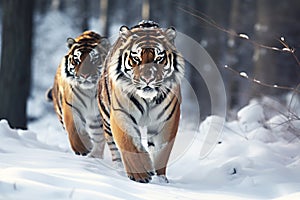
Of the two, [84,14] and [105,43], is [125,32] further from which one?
[84,14]

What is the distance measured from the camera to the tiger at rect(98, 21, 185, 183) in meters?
4.78

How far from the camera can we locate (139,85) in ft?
15.6

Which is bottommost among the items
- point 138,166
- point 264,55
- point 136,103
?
point 138,166

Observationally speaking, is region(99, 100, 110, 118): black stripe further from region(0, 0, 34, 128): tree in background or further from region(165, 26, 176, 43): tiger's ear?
region(0, 0, 34, 128): tree in background

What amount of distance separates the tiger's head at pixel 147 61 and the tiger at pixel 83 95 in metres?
0.85

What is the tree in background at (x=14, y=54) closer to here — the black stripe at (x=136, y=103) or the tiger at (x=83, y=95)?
the tiger at (x=83, y=95)

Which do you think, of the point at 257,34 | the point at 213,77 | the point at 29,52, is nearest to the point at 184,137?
the point at 29,52

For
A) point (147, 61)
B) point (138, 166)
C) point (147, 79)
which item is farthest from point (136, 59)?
point (138, 166)

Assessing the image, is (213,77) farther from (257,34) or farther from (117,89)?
(117,89)

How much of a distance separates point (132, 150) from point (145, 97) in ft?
1.38

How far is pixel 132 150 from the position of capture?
4.84 meters

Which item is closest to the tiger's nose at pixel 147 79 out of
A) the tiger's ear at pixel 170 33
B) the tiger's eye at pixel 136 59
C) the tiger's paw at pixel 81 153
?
the tiger's eye at pixel 136 59

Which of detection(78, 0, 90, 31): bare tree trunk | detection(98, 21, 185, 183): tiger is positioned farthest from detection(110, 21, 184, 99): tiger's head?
detection(78, 0, 90, 31): bare tree trunk

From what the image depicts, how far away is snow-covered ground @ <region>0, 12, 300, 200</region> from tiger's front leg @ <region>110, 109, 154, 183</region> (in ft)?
0.35
